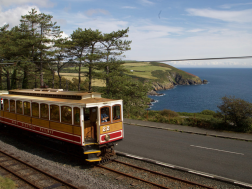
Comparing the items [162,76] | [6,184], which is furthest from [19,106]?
[162,76]

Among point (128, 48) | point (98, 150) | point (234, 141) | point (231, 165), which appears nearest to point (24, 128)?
point (98, 150)

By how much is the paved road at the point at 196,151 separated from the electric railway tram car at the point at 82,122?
7.75 ft

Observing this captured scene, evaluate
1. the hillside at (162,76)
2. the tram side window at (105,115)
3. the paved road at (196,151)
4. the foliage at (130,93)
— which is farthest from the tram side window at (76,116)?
the hillside at (162,76)

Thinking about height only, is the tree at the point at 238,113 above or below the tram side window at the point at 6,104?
below

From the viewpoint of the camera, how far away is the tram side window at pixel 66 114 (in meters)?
9.98

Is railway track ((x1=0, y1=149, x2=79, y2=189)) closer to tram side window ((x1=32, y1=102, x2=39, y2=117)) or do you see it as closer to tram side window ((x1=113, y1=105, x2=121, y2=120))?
tram side window ((x1=32, y1=102, x2=39, y2=117))

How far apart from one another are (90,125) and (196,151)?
617cm

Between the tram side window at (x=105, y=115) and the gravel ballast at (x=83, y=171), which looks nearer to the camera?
the gravel ballast at (x=83, y=171)

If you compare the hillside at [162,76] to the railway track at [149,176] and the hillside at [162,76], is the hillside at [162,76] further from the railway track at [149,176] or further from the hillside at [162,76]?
the railway track at [149,176]

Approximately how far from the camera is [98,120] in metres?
9.76

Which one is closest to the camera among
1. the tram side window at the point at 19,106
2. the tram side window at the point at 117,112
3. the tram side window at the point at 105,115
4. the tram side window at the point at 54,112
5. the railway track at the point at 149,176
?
the railway track at the point at 149,176

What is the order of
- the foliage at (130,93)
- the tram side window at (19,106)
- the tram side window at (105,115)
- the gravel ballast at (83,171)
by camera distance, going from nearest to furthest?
the gravel ballast at (83,171), the tram side window at (105,115), the tram side window at (19,106), the foliage at (130,93)

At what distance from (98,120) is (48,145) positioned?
4.60 m

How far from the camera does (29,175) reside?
9.09 meters
